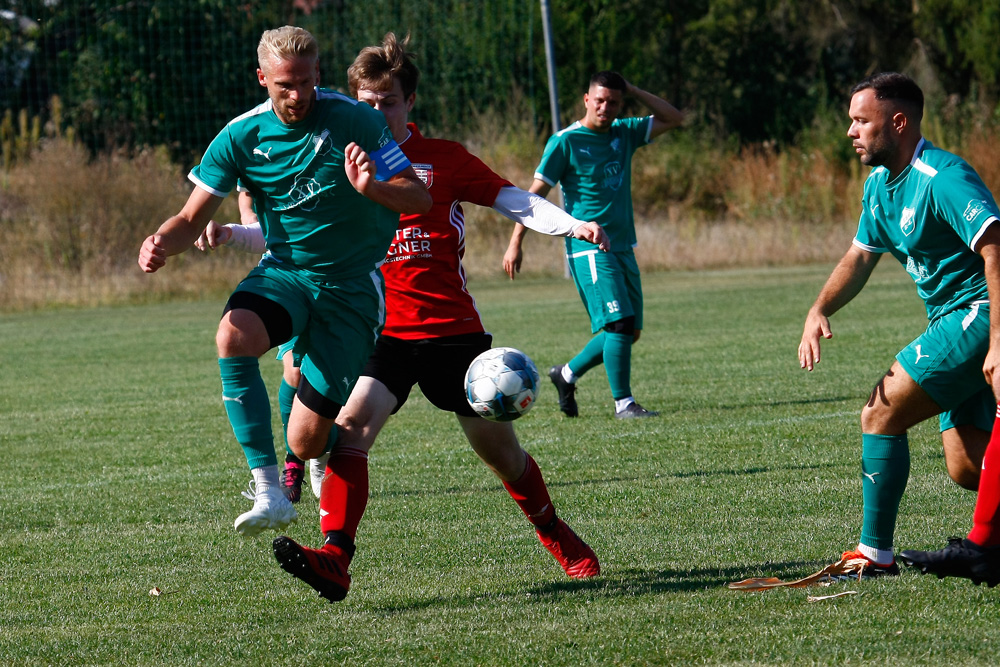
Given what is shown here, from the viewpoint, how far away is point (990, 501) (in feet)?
13.9

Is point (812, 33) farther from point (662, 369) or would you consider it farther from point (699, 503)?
point (699, 503)

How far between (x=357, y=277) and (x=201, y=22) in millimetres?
23870

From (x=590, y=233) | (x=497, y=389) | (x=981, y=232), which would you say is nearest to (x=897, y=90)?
(x=981, y=232)

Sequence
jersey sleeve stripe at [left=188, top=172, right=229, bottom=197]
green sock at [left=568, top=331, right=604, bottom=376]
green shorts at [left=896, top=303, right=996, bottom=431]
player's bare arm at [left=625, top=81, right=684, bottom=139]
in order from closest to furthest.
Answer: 1. green shorts at [left=896, top=303, right=996, bottom=431]
2. jersey sleeve stripe at [left=188, top=172, right=229, bottom=197]
3. green sock at [left=568, top=331, right=604, bottom=376]
4. player's bare arm at [left=625, top=81, right=684, bottom=139]

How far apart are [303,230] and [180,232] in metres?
0.44

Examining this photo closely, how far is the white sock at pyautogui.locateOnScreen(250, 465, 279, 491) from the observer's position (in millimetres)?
4320

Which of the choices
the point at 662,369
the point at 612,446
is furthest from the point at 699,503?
the point at 662,369

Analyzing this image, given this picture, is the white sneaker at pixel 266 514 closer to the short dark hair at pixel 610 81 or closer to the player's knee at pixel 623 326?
the player's knee at pixel 623 326

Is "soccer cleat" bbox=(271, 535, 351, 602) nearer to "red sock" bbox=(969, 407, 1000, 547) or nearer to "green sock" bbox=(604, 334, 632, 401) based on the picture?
"red sock" bbox=(969, 407, 1000, 547)

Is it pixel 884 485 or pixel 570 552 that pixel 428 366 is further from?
pixel 884 485

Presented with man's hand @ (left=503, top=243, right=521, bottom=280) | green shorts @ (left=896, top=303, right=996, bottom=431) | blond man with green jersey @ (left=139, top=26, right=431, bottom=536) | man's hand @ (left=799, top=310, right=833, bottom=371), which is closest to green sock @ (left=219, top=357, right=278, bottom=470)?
blond man with green jersey @ (left=139, top=26, right=431, bottom=536)

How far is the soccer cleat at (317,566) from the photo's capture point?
4.07 metres

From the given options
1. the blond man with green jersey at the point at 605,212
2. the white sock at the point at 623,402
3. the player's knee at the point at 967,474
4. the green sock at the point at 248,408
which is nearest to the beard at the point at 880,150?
the player's knee at the point at 967,474

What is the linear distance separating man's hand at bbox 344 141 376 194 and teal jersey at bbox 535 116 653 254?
516 cm
